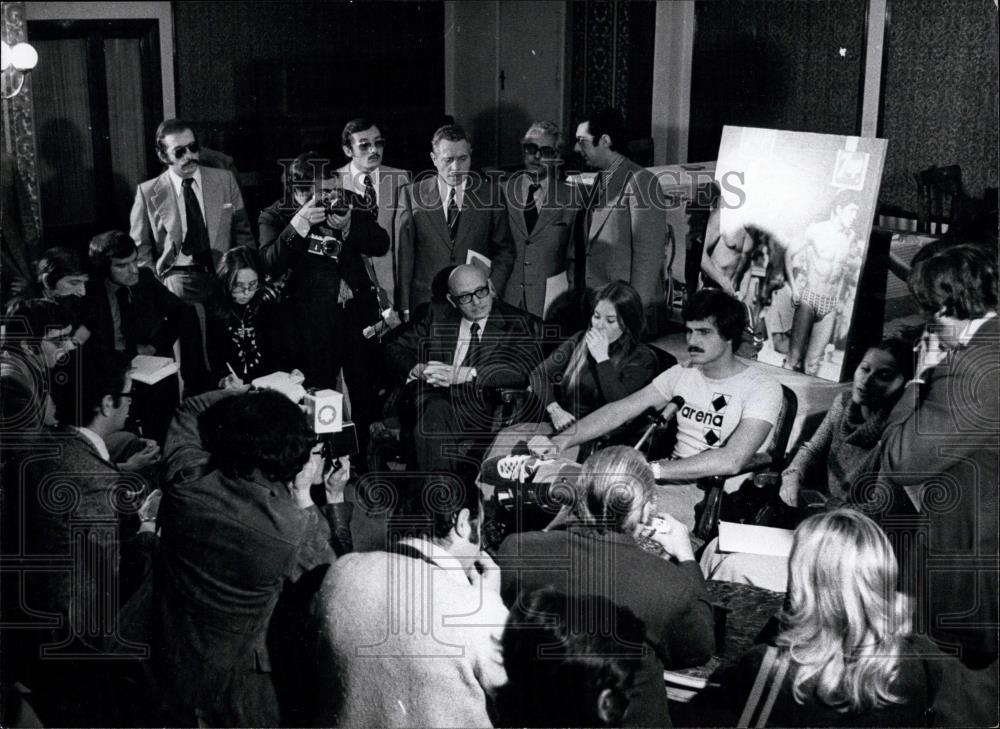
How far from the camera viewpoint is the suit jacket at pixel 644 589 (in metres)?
2.49

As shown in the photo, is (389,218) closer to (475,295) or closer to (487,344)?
(475,295)

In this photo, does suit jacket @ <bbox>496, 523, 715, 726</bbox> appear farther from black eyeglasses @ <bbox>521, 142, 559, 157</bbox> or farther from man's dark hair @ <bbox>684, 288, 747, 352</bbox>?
black eyeglasses @ <bbox>521, 142, 559, 157</bbox>

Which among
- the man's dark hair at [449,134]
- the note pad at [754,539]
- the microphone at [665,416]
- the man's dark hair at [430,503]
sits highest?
the man's dark hair at [449,134]

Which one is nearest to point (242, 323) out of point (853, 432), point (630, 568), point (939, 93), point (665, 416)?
point (665, 416)

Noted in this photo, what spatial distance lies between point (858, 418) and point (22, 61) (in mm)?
3054

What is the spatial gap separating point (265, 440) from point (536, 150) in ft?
5.44

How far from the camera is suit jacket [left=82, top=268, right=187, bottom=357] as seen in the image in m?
3.63

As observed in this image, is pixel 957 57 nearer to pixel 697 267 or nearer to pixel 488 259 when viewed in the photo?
pixel 697 267

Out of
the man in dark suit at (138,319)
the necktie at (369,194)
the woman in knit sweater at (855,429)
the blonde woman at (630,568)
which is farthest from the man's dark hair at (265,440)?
the woman in knit sweater at (855,429)

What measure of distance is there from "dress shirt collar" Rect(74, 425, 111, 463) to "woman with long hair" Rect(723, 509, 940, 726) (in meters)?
2.09

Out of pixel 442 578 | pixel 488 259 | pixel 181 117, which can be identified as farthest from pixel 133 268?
pixel 442 578

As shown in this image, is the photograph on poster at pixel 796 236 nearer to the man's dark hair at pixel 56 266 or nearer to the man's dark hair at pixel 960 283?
the man's dark hair at pixel 960 283

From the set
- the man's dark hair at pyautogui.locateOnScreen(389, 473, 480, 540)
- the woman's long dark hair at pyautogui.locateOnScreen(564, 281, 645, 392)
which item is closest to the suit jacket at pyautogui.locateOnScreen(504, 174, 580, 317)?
the woman's long dark hair at pyautogui.locateOnScreen(564, 281, 645, 392)

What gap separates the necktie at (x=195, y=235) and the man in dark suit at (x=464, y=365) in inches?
34.0
